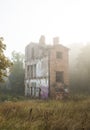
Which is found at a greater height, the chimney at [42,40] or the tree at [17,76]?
the chimney at [42,40]

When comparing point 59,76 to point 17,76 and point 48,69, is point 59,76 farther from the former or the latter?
point 17,76

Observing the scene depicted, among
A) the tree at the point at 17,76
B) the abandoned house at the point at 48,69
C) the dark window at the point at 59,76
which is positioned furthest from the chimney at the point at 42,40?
the tree at the point at 17,76

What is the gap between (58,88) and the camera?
1251 inches

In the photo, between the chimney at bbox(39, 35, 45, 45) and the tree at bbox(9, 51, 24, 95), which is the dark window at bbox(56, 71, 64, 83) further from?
the tree at bbox(9, 51, 24, 95)

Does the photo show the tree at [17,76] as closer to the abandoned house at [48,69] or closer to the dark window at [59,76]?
the abandoned house at [48,69]

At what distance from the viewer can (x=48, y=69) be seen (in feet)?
104

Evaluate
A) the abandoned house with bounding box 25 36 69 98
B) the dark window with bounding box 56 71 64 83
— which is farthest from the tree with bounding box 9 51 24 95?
the dark window with bounding box 56 71 64 83

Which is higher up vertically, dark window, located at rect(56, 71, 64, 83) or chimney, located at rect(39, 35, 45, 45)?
chimney, located at rect(39, 35, 45, 45)

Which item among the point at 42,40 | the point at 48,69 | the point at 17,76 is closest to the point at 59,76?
the point at 48,69

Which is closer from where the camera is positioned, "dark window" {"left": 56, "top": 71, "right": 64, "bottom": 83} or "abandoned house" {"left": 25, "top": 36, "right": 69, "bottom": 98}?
"abandoned house" {"left": 25, "top": 36, "right": 69, "bottom": 98}

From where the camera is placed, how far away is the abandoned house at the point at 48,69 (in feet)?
104

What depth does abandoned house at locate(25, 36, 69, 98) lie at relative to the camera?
3164 centimetres

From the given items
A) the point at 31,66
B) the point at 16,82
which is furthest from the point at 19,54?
the point at 31,66

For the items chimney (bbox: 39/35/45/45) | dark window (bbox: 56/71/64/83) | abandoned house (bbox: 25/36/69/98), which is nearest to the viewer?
abandoned house (bbox: 25/36/69/98)
